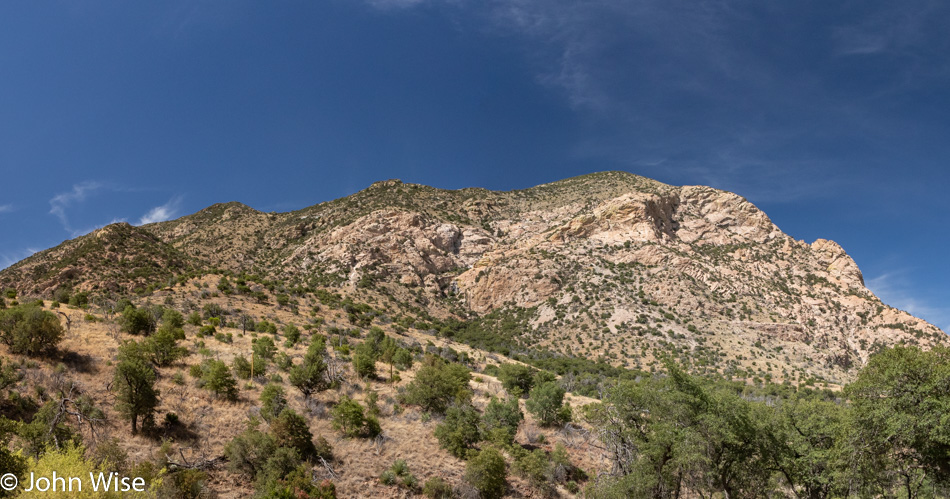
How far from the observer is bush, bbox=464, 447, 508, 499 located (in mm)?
12914

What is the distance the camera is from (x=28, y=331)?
1437cm

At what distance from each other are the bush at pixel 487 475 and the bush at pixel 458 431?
4.69 ft

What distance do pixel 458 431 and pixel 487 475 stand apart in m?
2.61

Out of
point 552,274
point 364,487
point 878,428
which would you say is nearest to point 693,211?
point 552,274

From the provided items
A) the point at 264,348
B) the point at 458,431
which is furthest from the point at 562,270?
A: the point at 458,431

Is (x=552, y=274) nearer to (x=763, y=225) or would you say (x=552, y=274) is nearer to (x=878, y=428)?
(x=763, y=225)

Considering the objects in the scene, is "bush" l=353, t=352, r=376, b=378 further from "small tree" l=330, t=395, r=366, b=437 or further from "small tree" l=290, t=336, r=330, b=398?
"small tree" l=330, t=395, r=366, b=437

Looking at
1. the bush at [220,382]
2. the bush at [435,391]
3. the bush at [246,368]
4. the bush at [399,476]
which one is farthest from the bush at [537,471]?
the bush at [246,368]

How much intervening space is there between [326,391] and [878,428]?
18.7 m

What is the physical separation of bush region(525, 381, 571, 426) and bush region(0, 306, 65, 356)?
1929 cm

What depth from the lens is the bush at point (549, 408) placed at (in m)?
19.3

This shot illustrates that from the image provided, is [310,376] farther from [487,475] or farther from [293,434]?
[487,475]

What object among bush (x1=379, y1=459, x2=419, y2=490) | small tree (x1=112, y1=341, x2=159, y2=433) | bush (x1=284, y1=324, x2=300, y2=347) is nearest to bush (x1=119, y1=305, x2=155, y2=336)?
bush (x1=284, y1=324, x2=300, y2=347)

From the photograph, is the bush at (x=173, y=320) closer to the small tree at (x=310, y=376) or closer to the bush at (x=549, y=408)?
the small tree at (x=310, y=376)
